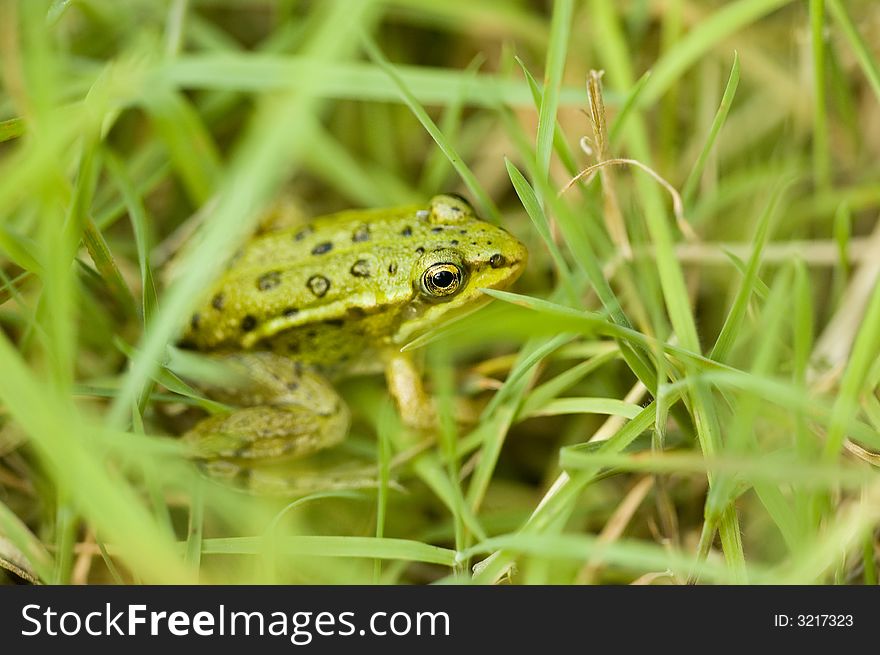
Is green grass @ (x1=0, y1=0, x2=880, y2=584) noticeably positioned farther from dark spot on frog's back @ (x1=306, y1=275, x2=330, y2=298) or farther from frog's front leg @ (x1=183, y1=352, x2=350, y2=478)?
dark spot on frog's back @ (x1=306, y1=275, x2=330, y2=298)

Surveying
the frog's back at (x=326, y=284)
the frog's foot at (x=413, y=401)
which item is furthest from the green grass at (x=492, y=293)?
the frog's back at (x=326, y=284)

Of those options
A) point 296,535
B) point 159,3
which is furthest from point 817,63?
point 159,3

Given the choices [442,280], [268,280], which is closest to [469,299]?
[442,280]

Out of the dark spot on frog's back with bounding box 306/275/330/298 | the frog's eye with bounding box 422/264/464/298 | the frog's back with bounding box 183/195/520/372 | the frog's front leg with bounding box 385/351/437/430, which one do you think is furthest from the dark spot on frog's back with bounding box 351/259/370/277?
the frog's front leg with bounding box 385/351/437/430

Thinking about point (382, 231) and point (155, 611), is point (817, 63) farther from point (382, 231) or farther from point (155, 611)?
point (155, 611)

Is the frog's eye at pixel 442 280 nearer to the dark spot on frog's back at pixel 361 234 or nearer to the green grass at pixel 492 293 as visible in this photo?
the green grass at pixel 492 293
